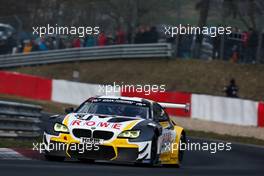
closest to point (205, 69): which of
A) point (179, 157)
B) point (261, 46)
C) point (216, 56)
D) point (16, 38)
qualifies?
point (216, 56)

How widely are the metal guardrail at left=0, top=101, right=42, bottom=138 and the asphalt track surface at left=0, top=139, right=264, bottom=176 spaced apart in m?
3.14

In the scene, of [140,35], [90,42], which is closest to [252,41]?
[140,35]

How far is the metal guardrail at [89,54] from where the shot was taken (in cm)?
3966

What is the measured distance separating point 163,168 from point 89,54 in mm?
27155

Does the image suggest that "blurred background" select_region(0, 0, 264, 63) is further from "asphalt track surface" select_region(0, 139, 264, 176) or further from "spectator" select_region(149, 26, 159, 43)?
"asphalt track surface" select_region(0, 139, 264, 176)

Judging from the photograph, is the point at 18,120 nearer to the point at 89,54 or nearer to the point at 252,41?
the point at 252,41

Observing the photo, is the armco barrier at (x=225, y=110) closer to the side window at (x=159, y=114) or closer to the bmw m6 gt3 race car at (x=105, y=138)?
the side window at (x=159, y=114)

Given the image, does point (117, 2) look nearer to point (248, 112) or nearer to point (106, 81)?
point (106, 81)

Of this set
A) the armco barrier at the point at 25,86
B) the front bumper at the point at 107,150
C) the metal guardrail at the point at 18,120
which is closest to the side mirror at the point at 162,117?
the front bumper at the point at 107,150

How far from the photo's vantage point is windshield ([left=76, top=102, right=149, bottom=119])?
14.1m

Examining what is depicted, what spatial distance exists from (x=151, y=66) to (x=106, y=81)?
2327 millimetres

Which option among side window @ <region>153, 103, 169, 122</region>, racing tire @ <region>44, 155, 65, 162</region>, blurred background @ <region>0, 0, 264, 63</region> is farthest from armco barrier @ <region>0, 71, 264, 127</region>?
racing tire @ <region>44, 155, 65, 162</region>

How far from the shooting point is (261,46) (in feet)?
114

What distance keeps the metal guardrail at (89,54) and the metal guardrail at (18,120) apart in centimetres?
2220
